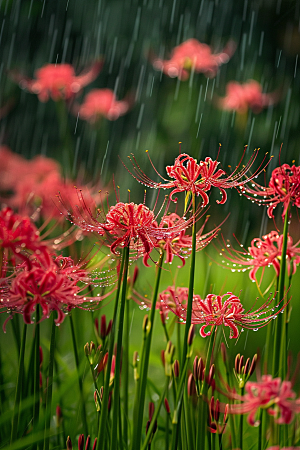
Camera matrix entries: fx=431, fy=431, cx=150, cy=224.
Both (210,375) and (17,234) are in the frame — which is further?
(210,375)

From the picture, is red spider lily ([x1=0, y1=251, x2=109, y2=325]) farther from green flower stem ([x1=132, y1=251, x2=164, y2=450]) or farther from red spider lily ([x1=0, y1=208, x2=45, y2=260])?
green flower stem ([x1=132, y1=251, x2=164, y2=450])

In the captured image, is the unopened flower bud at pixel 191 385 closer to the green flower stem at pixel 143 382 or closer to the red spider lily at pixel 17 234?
the green flower stem at pixel 143 382

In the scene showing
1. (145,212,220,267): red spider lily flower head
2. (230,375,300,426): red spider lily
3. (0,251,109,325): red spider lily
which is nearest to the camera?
(230,375,300,426): red spider lily

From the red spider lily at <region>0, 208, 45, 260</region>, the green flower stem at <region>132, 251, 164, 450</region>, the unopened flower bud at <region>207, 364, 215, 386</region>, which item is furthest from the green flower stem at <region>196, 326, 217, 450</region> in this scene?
the red spider lily at <region>0, 208, 45, 260</region>

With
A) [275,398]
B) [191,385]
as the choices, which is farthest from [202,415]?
[275,398]

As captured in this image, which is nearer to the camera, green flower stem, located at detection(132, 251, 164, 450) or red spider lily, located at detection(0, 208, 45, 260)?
red spider lily, located at detection(0, 208, 45, 260)

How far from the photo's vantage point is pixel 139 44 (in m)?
3.71

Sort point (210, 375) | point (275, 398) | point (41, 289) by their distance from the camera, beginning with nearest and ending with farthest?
1. point (275, 398)
2. point (41, 289)
3. point (210, 375)

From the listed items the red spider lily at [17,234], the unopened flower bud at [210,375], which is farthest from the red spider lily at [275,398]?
→ the red spider lily at [17,234]

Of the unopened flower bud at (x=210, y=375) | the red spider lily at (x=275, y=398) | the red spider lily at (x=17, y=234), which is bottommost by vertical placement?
the unopened flower bud at (x=210, y=375)

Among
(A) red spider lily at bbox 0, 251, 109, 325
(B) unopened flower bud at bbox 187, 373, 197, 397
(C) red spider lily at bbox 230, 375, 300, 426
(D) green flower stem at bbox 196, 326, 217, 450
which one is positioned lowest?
(D) green flower stem at bbox 196, 326, 217, 450

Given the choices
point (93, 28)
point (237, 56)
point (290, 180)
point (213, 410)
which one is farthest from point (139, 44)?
point (213, 410)

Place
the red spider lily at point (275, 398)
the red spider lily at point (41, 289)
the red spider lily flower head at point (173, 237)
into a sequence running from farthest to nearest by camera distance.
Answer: the red spider lily flower head at point (173, 237)
the red spider lily at point (41, 289)
the red spider lily at point (275, 398)

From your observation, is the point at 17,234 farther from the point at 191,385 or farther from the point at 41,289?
the point at 191,385
